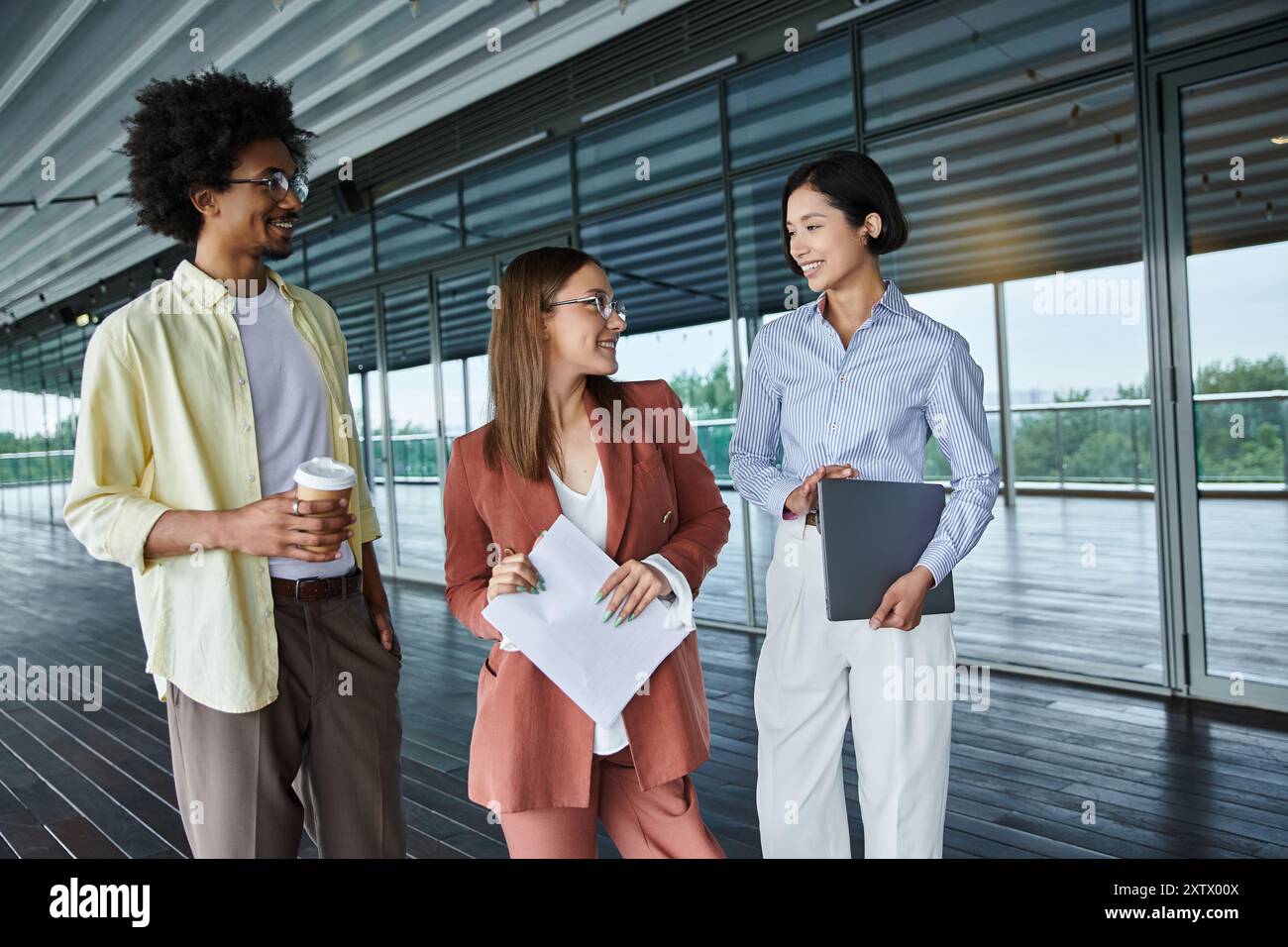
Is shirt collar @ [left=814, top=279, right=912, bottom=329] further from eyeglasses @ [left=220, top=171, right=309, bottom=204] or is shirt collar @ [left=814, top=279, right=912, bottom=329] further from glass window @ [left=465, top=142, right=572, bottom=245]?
glass window @ [left=465, top=142, right=572, bottom=245]

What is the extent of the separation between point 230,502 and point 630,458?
2.02 feet

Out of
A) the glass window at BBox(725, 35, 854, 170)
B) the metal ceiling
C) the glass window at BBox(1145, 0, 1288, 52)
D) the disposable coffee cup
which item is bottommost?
the disposable coffee cup

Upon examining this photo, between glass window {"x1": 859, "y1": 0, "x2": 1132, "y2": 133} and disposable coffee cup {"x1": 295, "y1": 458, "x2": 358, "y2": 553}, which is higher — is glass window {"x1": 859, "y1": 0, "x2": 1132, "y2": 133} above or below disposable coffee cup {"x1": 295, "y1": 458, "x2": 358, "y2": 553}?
above

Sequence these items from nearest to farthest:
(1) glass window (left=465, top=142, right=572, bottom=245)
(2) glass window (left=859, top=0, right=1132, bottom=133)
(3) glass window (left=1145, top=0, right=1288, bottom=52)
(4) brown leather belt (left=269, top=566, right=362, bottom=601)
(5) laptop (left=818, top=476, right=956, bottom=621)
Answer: (4) brown leather belt (left=269, top=566, right=362, bottom=601) → (5) laptop (left=818, top=476, right=956, bottom=621) → (3) glass window (left=1145, top=0, right=1288, bottom=52) → (2) glass window (left=859, top=0, right=1132, bottom=133) → (1) glass window (left=465, top=142, right=572, bottom=245)

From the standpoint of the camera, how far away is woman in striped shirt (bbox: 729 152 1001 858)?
5.90 ft

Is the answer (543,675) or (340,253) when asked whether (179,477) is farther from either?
(340,253)

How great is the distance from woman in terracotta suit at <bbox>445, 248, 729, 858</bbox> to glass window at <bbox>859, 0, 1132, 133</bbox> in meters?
3.73

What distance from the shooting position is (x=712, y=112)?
589cm

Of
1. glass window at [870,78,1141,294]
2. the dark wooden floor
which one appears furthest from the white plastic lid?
glass window at [870,78,1141,294]

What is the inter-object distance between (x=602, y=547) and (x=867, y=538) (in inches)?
19.0

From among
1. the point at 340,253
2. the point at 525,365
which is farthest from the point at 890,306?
the point at 340,253

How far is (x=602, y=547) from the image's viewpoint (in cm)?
154

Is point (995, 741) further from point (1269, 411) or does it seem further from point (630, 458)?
point (630, 458)
